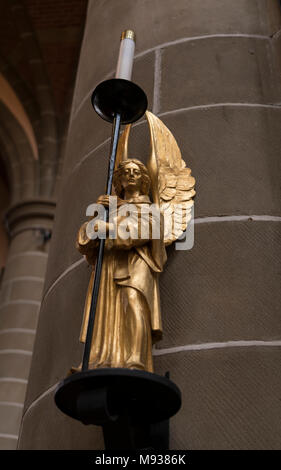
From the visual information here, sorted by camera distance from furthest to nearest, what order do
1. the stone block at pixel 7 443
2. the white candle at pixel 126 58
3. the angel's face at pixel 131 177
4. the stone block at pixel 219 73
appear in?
the stone block at pixel 7 443
the stone block at pixel 219 73
the angel's face at pixel 131 177
the white candle at pixel 126 58

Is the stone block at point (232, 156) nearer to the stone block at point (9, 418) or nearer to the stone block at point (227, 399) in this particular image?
the stone block at point (227, 399)

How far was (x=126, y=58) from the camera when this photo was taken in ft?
5.64

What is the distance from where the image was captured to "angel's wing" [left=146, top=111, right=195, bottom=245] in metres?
1.92

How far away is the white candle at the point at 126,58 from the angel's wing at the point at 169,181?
1.21 feet

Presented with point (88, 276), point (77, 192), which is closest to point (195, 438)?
point (88, 276)

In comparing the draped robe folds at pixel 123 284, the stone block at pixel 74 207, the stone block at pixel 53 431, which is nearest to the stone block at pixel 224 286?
the draped robe folds at pixel 123 284

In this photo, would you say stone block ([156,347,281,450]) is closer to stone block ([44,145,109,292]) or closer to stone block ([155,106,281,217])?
stone block ([155,106,281,217])

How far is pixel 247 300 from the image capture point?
5.71ft

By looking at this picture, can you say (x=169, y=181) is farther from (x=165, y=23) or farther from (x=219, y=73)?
(x=165, y=23)

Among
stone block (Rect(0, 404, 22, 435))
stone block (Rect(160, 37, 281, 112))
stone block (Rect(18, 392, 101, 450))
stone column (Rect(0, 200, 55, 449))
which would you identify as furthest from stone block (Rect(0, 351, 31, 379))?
stone block (Rect(160, 37, 281, 112))

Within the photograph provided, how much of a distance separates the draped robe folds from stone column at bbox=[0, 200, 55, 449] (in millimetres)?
4493

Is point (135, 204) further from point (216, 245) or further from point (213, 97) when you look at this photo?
point (213, 97)

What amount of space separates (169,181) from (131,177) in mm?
193

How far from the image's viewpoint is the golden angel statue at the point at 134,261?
1528 millimetres
